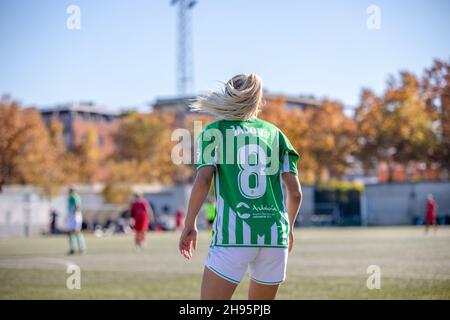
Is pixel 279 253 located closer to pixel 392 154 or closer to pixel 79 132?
pixel 392 154

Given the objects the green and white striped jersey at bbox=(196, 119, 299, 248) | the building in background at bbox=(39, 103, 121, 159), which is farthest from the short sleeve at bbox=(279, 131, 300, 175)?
the building in background at bbox=(39, 103, 121, 159)

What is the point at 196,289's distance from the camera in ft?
41.1

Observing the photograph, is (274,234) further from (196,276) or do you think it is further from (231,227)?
(196,276)

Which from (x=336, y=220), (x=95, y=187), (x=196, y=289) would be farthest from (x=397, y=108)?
(x=196, y=289)

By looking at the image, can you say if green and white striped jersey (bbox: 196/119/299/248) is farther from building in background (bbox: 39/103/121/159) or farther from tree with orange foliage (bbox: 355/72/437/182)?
building in background (bbox: 39/103/121/159)

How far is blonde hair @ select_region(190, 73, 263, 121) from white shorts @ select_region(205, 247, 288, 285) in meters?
0.99

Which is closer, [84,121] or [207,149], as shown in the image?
[207,149]

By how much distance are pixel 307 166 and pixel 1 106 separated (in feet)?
110

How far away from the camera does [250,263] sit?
5.50 m

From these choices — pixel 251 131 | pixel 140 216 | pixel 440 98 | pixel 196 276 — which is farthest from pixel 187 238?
pixel 440 98

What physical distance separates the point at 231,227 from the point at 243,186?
31 cm

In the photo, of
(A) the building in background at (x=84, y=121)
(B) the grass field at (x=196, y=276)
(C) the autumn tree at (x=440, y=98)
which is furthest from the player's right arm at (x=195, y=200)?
(A) the building in background at (x=84, y=121)

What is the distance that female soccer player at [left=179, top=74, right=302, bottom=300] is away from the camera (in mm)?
5359

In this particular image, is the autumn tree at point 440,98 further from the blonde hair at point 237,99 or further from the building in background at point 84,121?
the building in background at point 84,121
